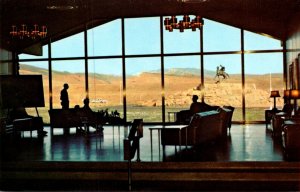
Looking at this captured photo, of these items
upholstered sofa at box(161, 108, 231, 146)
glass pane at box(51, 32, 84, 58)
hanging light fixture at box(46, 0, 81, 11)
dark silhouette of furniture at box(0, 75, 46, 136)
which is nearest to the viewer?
upholstered sofa at box(161, 108, 231, 146)

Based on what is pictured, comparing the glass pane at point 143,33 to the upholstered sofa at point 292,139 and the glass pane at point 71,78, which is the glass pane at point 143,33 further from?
the upholstered sofa at point 292,139

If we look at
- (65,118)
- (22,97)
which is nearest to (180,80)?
(65,118)

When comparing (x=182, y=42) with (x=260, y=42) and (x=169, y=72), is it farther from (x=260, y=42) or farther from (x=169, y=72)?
(x=260, y=42)

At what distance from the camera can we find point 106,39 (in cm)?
1543

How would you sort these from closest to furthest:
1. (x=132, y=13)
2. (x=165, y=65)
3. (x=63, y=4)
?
1. (x=63, y=4)
2. (x=132, y=13)
3. (x=165, y=65)

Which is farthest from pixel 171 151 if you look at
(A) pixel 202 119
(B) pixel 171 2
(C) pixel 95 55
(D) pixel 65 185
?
(C) pixel 95 55

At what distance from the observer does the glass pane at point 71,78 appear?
15709mm

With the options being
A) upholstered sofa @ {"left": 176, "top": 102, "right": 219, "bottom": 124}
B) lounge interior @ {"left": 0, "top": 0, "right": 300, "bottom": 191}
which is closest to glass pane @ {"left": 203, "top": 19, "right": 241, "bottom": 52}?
lounge interior @ {"left": 0, "top": 0, "right": 300, "bottom": 191}

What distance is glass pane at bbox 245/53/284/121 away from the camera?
1496 cm

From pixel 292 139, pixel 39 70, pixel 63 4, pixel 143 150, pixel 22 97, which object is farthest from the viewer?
pixel 39 70

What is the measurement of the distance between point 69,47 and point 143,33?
248cm

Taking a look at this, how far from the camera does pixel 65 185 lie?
701cm

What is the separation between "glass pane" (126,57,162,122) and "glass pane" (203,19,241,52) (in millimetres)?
1689

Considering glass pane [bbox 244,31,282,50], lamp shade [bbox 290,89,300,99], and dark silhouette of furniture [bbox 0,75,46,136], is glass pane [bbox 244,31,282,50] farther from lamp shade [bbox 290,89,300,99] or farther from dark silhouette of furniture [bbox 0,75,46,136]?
dark silhouette of furniture [bbox 0,75,46,136]
